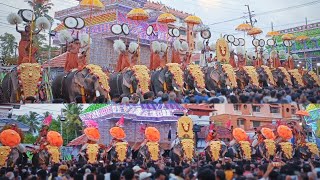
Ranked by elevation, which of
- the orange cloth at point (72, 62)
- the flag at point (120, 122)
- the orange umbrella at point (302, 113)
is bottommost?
the flag at point (120, 122)

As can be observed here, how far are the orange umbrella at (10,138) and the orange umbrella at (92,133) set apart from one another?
1335 millimetres

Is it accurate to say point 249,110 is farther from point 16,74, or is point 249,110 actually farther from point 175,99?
→ point 16,74

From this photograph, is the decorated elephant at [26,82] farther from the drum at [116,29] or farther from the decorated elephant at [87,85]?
the drum at [116,29]

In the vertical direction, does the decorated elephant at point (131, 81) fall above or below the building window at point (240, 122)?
above

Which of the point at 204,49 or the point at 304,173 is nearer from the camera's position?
the point at 304,173

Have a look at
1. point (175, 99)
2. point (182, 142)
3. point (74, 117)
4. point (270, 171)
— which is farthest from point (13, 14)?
point (270, 171)

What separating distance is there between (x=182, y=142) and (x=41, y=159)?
2731 mm

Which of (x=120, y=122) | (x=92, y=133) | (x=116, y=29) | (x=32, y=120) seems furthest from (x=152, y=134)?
(x=116, y=29)

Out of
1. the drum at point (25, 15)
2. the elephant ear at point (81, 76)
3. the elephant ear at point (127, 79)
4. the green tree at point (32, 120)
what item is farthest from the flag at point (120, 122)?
the drum at point (25, 15)

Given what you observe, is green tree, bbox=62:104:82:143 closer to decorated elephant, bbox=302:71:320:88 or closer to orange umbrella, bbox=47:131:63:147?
orange umbrella, bbox=47:131:63:147

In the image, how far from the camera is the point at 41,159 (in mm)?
7430

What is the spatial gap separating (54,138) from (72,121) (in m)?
0.47

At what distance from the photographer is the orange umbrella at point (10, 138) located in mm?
6840

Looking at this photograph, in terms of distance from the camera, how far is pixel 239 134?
841 centimetres
